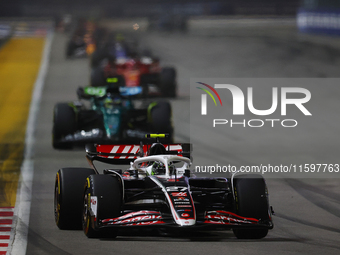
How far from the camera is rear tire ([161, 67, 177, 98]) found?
1026 inches

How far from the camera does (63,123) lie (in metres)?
17.7

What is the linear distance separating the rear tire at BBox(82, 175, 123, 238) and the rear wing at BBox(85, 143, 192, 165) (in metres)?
1.68

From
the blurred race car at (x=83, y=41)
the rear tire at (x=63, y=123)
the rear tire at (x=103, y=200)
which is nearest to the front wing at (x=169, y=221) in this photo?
the rear tire at (x=103, y=200)

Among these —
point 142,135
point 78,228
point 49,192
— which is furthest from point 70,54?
point 78,228

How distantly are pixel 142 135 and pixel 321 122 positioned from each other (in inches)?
266

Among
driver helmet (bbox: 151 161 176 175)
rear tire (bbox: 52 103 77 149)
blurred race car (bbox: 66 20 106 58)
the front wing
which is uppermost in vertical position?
blurred race car (bbox: 66 20 106 58)

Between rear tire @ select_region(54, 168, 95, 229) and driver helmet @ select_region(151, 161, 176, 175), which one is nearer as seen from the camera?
rear tire @ select_region(54, 168, 95, 229)

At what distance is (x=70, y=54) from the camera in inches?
1577

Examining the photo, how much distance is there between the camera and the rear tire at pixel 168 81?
26069 mm

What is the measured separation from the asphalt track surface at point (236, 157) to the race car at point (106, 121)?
41 centimetres

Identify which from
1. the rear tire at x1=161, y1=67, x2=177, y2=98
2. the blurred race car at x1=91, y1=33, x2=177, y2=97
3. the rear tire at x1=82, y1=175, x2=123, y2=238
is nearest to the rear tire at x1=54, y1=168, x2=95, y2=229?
the rear tire at x1=82, y1=175, x2=123, y2=238

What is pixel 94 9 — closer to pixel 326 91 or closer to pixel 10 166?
pixel 326 91

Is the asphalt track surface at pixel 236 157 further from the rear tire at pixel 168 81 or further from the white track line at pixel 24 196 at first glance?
the rear tire at pixel 168 81

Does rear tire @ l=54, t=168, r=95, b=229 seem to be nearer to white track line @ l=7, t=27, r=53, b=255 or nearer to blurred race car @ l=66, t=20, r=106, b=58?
white track line @ l=7, t=27, r=53, b=255
